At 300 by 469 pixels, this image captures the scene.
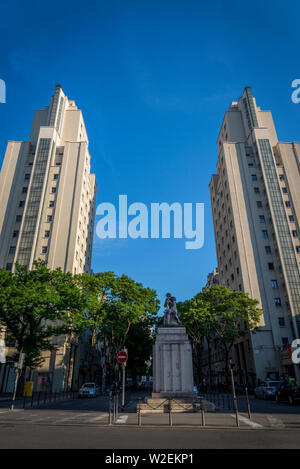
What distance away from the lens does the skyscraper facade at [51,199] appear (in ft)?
157

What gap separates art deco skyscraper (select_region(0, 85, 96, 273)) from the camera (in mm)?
48438

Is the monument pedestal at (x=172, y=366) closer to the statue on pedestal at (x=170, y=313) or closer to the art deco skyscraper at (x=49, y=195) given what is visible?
the statue on pedestal at (x=170, y=313)

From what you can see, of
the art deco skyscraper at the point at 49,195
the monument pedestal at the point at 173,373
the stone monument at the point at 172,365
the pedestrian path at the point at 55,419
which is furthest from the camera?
the art deco skyscraper at the point at 49,195

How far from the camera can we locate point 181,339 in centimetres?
2034

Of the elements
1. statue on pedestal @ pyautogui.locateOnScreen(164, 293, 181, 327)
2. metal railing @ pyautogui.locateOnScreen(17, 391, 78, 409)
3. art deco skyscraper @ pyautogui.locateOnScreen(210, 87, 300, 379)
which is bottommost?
metal railing @ pyautogui.locateOnScreen(17, 391, 78, 409)

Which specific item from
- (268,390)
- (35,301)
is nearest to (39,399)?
(35,301)

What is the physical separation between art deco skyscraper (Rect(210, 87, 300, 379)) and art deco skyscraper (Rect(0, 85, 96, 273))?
92.7 feet

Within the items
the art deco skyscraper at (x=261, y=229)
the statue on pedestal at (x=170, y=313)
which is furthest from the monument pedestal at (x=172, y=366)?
the art deco skyscraper at (x=261, y=229)

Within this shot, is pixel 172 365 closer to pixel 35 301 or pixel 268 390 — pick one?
pixel 268 390

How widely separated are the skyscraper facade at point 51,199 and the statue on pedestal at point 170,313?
26641 millimetres

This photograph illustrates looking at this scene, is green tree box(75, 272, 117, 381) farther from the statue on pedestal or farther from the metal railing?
the statue on pedestal

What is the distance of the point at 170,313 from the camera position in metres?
21.9

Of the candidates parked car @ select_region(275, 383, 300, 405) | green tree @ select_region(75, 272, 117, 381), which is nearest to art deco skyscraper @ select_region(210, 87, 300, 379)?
parked car @ select_region(275, 383, 300, 405)

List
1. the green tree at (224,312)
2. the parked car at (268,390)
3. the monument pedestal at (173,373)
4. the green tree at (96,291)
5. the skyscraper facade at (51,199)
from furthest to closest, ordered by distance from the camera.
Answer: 1. the skyscraper facade at (51,199)
2. the green tree at (224,312)
3. the green tree at (96,291)
4. the parked car at (268,390)
5. the monument pedestal at (173,373)
